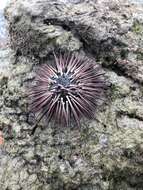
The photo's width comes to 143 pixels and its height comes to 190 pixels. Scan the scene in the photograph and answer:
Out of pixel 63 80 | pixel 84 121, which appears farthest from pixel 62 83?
pixel 84 121

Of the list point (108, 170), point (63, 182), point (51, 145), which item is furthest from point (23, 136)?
point (108, 170)

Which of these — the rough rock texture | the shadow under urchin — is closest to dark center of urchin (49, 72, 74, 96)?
the shadow under urchin

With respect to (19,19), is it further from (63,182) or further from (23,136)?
(63,182)

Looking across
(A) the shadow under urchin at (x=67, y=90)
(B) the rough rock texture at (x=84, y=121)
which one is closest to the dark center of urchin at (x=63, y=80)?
(A) the shadow under urchin at (x=67, y=90)

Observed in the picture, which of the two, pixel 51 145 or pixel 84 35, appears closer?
pixel 51 145

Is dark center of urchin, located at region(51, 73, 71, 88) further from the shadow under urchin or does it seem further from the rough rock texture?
the rough rock texture

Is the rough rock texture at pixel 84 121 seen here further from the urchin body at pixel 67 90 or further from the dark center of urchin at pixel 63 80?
the dark center of urchin at pixel 63 80
